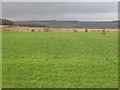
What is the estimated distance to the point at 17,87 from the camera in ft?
44.5

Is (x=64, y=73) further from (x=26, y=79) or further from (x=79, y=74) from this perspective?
(x=26, y=79)

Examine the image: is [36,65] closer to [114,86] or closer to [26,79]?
[26,79]

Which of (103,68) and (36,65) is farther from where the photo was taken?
(36,65)

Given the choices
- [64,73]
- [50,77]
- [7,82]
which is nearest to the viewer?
[7,82]

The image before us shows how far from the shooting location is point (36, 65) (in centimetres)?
2114

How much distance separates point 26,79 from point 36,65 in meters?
5.58

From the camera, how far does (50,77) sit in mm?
16203

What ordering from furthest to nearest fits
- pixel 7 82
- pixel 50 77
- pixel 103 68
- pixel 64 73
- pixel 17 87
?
1. pixel 103 68
2. pixel 64 73
3. pixel 50 77
4. pixel 7 82
5. pixel 17 87

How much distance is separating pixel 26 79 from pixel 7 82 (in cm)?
114

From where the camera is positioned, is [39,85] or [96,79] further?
[96,79]

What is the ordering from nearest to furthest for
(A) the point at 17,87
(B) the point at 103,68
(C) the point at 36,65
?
(A) the point at 17,87 → (B) the point at 103,68 → (C) the point at 36,65

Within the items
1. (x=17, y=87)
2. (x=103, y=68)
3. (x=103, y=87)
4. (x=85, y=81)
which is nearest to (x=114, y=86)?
(x=103, y=87)

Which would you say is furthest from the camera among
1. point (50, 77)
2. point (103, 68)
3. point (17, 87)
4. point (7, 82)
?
point (103, 68)

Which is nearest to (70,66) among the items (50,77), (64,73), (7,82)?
(64,73)
